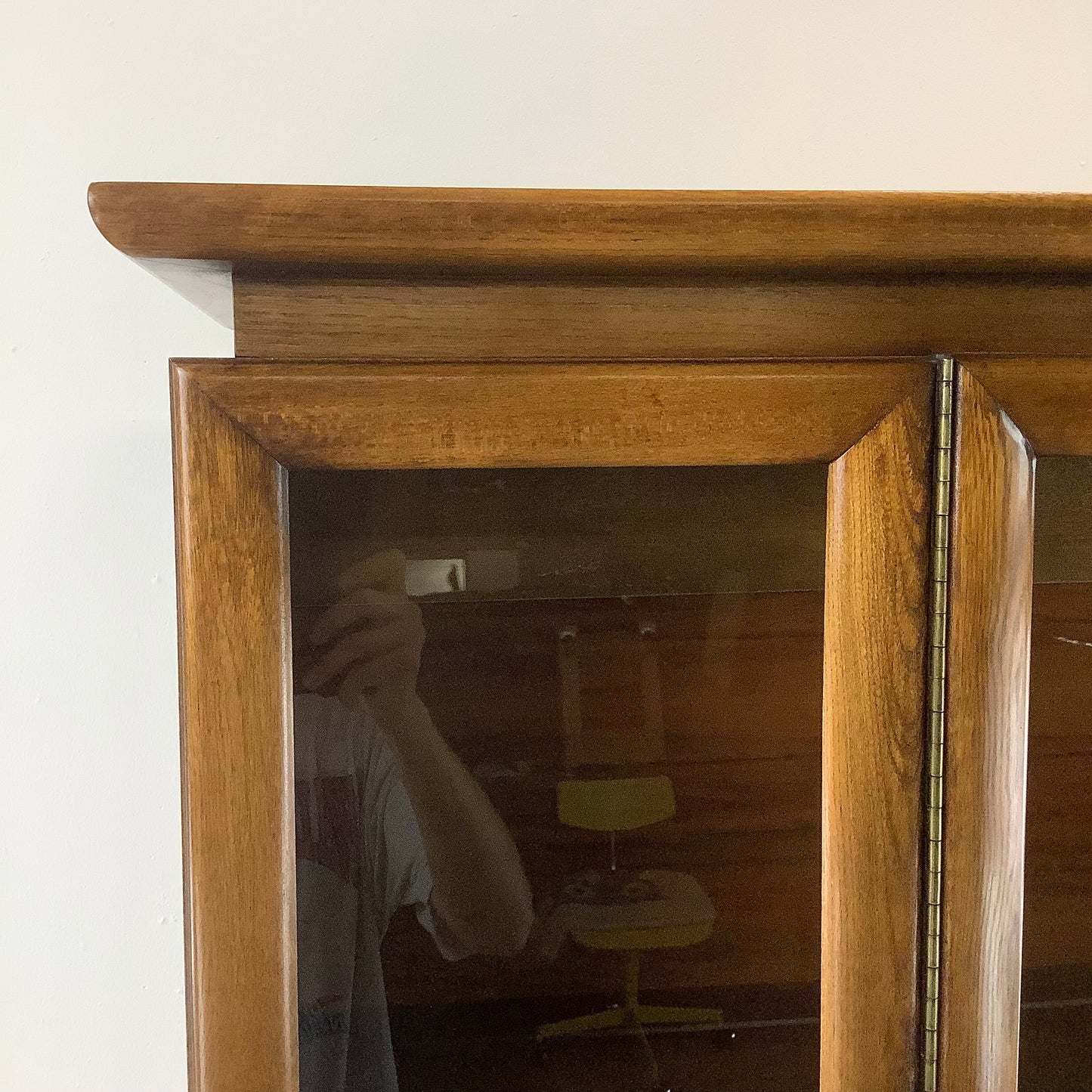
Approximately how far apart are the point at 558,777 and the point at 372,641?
0.34 feet

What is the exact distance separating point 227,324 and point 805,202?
49 cm

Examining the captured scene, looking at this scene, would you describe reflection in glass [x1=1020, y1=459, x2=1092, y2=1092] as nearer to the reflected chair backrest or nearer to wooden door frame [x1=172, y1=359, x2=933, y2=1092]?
wooden door frame [x1=172, y1=359, x2=933, y2=1092]

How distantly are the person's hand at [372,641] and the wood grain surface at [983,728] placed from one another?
24cm

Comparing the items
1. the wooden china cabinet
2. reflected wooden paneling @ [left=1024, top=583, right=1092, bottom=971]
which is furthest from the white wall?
A: reflected wooden paneling @ [left=1024, top=583, right=1092, bottom=971]

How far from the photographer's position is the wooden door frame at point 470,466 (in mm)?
391

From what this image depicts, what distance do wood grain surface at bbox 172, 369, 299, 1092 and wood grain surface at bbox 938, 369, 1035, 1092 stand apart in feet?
0.97

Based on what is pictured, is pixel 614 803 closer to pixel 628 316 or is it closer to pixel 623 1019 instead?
pixel 623 1019

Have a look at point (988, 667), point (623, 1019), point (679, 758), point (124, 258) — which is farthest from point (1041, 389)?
point (124, 258)

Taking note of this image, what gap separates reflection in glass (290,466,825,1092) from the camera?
404mm

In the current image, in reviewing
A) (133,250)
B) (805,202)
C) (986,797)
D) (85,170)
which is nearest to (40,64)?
(85,170)

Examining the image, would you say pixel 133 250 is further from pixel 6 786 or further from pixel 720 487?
A: pixel 6 786

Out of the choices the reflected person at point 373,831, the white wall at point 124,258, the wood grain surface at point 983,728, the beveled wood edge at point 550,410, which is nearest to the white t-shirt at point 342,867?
the reflected person at point 373,831

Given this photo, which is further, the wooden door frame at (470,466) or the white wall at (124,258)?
the white wall at (124,258)

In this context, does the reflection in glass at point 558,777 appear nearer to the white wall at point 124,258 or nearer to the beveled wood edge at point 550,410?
the beveled wood edge at point 550,410
